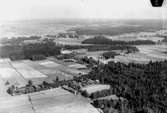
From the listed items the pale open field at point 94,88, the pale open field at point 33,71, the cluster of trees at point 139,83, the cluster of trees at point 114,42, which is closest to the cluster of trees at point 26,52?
the pale open field at point 33,71

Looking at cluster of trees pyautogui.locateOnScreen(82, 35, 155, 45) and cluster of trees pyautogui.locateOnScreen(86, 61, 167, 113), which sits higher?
cluster of trees pyautogui.locateOnScreen(86, 61, 167, 113)

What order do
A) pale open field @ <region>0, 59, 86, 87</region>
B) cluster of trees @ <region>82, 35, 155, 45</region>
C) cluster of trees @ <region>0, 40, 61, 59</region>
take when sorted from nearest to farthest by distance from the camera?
1. pale open field @ <region>0, 59, 86, 87</region>
2. cluster of trees @ <region>0, 40, 61, 59</region>
3. cluster of trees @ <region>82, 35, 155, 45</region>

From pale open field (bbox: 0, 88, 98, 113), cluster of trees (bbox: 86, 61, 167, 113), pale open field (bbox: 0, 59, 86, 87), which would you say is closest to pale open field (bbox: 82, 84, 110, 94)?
cluster of trees (bbox: 86, 61, 167, 113)

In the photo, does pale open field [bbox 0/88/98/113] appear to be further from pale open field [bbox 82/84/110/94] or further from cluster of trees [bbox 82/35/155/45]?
cluster of trees [bbox 82/35/155/45]

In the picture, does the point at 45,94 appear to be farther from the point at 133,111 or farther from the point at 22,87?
the point at 133,111

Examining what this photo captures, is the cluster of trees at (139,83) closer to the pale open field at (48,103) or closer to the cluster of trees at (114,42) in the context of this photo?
the pale open field at (48,103)

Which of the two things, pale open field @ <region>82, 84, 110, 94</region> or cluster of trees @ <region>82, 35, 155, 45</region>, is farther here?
cluster of trees @ <region>82, 35, 155, 45</region>
